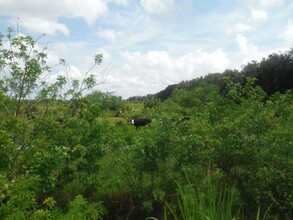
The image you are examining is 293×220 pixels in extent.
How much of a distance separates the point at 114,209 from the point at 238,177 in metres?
2.73

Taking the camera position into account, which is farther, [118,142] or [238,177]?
[118,142]

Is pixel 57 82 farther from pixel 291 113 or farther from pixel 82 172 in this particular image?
pixel 291 113

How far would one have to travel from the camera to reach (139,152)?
23.3ft

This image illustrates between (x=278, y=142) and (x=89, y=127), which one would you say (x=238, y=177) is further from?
(x=89, y=127)

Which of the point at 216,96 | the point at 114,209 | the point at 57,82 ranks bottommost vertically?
the point at 114,209

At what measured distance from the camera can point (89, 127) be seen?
784 cm

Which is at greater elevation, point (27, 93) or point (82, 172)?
point (27, 93)

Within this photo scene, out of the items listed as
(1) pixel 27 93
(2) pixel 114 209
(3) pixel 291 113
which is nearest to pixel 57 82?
(1) pixel 27 93

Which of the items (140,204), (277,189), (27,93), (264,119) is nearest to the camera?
(277,189)

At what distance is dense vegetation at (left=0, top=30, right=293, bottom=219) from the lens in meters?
6.07

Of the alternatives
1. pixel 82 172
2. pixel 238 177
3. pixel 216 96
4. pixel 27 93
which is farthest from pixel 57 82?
pixel 238 177

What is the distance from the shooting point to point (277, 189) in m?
5.99

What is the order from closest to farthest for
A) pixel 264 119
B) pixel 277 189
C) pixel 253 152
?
pixel 277 189 → pixel 253 152 → pixel 264 119

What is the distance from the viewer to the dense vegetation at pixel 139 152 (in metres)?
6.07
